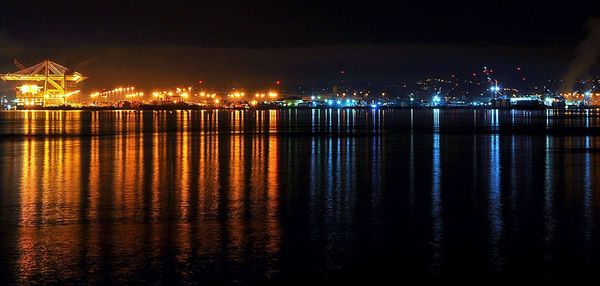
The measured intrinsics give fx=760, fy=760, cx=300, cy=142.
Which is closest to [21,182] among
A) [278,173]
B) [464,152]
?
[278,173]

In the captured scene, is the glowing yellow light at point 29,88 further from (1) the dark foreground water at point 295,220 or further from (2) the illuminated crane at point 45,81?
(1) the dark foreground water at point 295,220

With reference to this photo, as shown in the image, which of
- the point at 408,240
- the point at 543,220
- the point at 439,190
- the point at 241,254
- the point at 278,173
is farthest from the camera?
the point at 278,173

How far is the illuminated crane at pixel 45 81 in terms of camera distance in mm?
142750

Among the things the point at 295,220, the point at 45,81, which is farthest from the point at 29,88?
the point at 295,220

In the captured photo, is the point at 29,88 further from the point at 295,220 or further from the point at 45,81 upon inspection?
the point at 295,220

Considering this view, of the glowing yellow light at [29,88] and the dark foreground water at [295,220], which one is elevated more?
the glowing yellow light at [29,88]

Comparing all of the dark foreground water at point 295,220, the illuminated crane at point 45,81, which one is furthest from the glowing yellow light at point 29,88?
the dark foreground water at point 295,220

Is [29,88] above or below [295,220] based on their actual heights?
above

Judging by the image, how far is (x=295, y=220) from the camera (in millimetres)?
11047

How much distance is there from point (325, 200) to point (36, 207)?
15.7 ft

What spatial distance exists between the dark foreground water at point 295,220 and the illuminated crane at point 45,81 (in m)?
129

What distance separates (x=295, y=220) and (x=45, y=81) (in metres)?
141

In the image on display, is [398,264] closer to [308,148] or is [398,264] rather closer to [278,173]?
[278,173]

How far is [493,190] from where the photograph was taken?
48.1 feet
